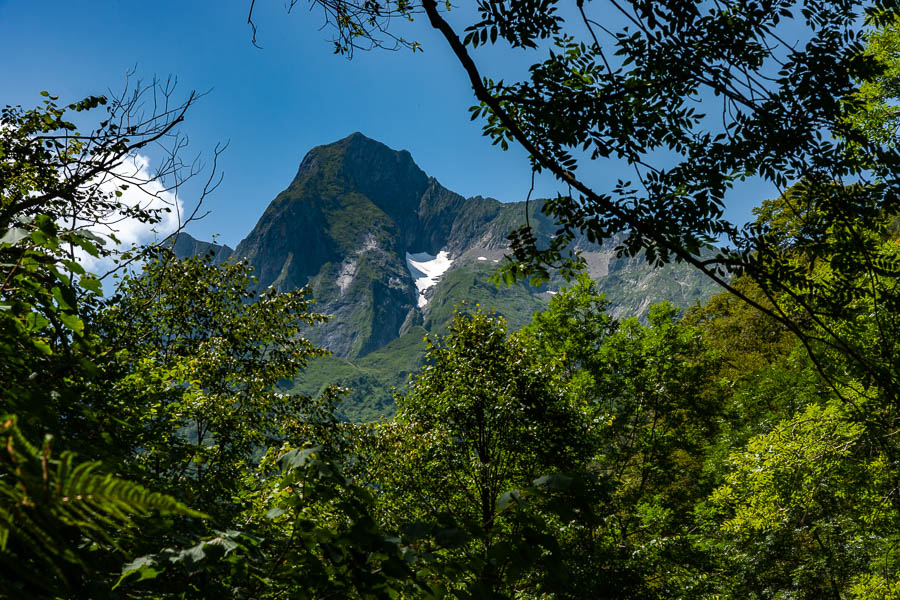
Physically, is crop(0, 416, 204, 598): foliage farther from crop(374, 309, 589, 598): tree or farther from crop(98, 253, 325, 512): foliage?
crop(374, 309, 589, 598): tree

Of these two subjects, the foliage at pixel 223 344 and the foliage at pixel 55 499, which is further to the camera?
the foliage at pixel 223 344

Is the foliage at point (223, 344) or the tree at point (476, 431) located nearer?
the foliage at point (223, 344)

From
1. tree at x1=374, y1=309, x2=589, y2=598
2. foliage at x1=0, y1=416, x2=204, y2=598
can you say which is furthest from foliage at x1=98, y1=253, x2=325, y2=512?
foliage at x1=0, y1=416, x2=204, y2=598

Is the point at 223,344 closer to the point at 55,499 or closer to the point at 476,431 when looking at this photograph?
the point at 476,431

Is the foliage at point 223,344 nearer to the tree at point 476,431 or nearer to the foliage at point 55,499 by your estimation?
the tree at point 476,431

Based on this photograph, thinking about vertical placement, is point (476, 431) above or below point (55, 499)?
below

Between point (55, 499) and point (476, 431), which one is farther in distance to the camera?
point (476, 431)

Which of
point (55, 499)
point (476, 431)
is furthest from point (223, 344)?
point (55, 499)

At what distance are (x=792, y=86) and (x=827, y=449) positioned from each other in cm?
841

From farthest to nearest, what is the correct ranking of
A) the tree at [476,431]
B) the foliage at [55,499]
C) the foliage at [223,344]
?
the tree at [476,431] < the foliage at [223,344] < the foliage at [55,499]

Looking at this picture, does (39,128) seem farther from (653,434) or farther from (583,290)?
(653,434)

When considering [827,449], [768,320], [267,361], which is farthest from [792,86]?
[768,320]

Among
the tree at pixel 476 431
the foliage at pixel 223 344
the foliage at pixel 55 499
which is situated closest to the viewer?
the foliage at pixel 55 499

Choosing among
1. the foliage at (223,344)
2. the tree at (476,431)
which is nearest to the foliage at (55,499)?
the foliage at (223,344)
